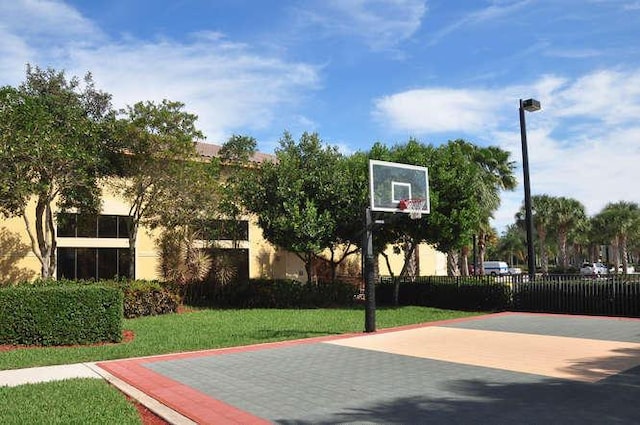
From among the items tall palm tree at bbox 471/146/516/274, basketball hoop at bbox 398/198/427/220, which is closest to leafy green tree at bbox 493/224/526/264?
tall palm tree at bbox 471/146/516/274

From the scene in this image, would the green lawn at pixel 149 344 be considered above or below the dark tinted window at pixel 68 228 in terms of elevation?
below

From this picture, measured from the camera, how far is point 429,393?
7.53m

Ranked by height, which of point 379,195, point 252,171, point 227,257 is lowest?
point 227,257

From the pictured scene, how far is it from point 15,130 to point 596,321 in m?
17.5

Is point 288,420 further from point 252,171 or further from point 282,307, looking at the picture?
point 252,171

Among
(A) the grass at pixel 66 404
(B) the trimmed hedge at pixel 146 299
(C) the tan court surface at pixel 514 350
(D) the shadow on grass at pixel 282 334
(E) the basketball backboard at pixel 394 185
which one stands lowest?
(D) the shadow on grass at pixel 282 334

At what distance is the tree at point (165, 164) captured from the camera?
20469mm

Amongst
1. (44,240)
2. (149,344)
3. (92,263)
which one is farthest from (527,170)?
(92,263)

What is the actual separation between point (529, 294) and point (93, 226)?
713 inches

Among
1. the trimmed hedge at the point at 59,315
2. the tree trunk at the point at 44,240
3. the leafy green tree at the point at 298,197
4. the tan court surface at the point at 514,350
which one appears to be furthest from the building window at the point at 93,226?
the tan court surface at the point at 514,350

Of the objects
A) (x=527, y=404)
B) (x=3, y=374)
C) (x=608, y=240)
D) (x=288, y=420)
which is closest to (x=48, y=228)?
(x=3, y=374)

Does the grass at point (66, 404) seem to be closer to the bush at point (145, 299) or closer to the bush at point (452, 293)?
the bush at point (145, 299)

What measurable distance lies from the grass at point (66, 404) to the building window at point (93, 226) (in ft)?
51.8

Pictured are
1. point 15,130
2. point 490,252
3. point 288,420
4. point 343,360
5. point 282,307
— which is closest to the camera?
point 288,420
